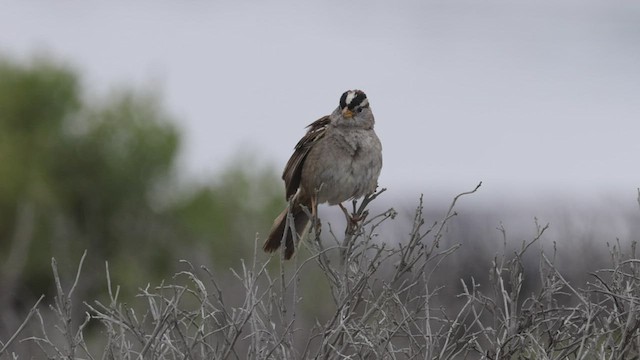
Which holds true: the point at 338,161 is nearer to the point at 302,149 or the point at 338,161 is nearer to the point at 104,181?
the point at 302,149

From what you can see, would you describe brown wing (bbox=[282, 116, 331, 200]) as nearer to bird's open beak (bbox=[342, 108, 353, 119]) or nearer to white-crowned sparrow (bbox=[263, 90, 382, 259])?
white-crowned sparrow (bbox=[263, 90, 382, 259])

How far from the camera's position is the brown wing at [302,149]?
7.51m

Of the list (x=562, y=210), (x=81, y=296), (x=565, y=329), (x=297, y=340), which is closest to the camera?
(x=565, y=329)

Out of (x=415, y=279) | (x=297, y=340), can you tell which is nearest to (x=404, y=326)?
(x=415, y=279)

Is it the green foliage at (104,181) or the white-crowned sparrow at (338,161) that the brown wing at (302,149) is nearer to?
the white-crowned sparrow at (338,161)

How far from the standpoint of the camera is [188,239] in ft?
82.3

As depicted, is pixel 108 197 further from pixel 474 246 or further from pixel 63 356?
pixel 63 356

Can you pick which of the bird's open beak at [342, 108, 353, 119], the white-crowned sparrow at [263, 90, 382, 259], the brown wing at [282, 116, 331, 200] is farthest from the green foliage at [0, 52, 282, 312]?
the bird's open beak at [342, 108, 353, 119]

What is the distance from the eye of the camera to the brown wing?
24.6ft

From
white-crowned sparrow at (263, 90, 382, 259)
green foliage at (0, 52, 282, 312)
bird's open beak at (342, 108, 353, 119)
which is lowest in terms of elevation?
green foliage at (0, 52, 282, 312)

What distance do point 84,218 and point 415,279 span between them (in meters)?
22.2

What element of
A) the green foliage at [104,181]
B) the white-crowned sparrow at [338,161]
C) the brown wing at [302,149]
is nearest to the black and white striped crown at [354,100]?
the white-crowned sparrow at [338,161]

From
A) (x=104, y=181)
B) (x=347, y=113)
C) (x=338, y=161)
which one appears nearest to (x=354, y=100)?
(x=347, y=113)

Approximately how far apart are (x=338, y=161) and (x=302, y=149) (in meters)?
0.36
